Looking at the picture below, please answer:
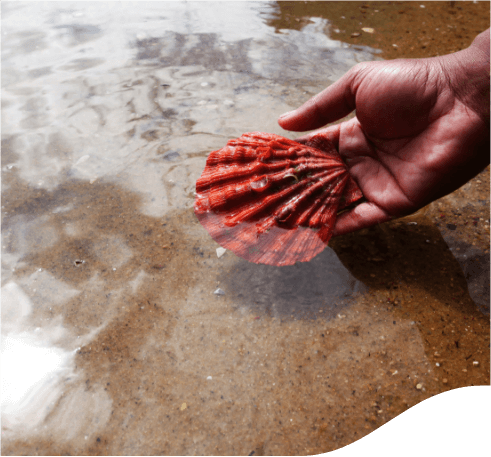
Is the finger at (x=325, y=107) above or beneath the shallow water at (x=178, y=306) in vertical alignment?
above

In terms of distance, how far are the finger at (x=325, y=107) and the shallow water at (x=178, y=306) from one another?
1.68ft

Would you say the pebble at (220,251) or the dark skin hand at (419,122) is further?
the pebble at (220,251)

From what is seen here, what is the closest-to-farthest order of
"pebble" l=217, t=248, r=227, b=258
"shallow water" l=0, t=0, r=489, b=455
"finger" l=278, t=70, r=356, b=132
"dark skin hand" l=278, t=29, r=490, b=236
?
"shallow water" l=0, t=0, r=489, b=455, "dark skin hand" l=278, t=29, r=490, b=236, "pebble" l=217, t=248, r=227, b=258, "finger" l=278, t=70, r=356, b=132

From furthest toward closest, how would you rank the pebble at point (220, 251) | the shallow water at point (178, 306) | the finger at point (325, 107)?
the finger at point (325, 107)
the pebble at point (220, 251)
the shallow water at point (178, 306)

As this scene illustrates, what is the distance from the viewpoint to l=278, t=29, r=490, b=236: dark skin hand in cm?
214

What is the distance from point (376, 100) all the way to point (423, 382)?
1693 millimetres

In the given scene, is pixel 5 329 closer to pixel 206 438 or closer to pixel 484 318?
pixel 206 438

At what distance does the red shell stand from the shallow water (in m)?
0.13

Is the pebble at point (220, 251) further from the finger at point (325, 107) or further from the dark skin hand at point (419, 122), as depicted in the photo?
the finger at point (325, 107)

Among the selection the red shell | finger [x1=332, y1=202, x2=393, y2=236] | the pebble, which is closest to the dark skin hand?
finger [x1=332, y1=202, x2=393, y2=236]

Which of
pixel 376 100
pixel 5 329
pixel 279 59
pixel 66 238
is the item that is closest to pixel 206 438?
pixel 5 329

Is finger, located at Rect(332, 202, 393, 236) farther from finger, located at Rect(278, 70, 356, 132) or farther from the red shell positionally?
finger, located at Rect(278, 70, 356, 132)

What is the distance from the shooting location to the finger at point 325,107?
2385 millimetres

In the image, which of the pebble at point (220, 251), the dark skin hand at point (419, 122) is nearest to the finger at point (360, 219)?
the dark skin hand at point (419, 122)
